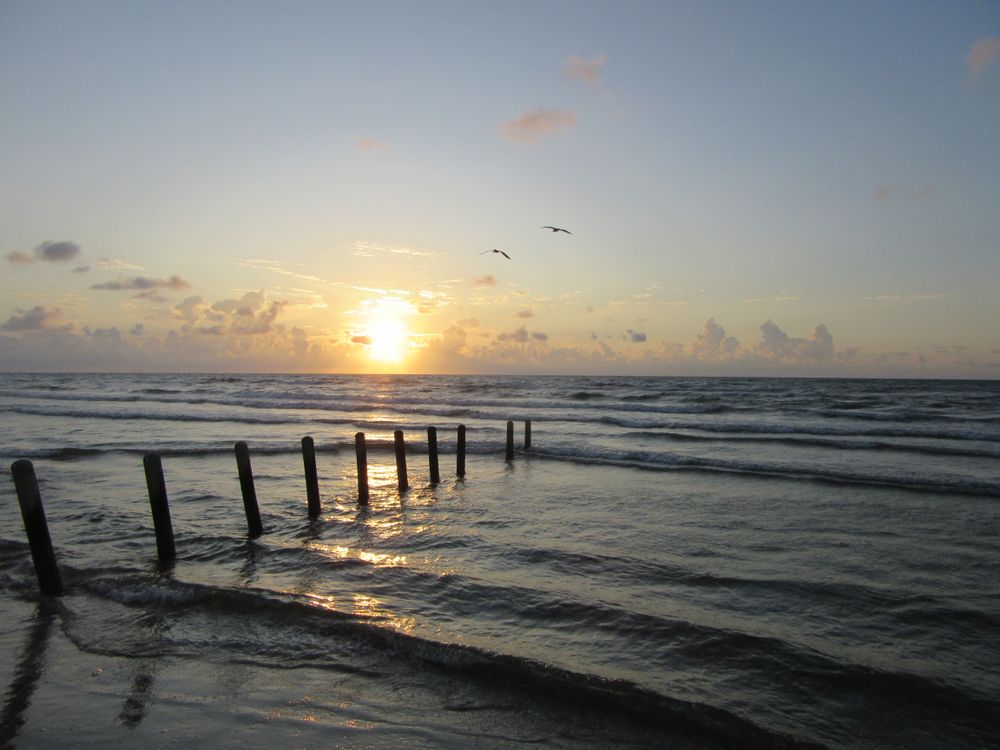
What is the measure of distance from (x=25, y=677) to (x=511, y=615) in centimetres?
508

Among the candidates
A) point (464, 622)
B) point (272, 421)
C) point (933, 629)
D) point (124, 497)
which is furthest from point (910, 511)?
point (272, 421)

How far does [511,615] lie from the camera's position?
7.77 meters

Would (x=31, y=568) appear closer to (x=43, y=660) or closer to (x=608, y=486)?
(x=43, y=660)

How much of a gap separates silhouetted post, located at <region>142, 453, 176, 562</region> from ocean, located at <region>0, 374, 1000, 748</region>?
446 millimetres

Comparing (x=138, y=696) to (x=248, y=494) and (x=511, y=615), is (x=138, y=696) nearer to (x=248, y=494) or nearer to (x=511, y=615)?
(x=511, y=615)

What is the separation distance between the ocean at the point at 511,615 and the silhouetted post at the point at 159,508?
45cm

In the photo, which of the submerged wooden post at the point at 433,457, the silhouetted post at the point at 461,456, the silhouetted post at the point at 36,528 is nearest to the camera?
the silhouetted post at the point at 36,528

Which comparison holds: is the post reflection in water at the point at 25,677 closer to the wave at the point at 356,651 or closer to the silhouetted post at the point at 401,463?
the wave at the point at 356,651

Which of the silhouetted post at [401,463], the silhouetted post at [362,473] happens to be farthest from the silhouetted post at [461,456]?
the silhouetted post at [362,473]

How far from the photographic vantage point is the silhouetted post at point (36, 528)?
8125 millimetres

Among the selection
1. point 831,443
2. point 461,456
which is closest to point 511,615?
point 461,456

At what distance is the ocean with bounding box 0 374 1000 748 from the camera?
545 centimetres

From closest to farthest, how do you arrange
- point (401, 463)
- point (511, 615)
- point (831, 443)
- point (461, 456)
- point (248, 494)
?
point (511, 615) < point (248, 494) < point (401, 463) < point (461, 456) < point (831, 443)

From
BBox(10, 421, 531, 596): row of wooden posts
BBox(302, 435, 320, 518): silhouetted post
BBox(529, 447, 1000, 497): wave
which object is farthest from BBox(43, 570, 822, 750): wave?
BBox(529, 447, 1000, 497): wave
